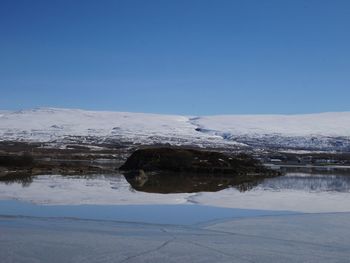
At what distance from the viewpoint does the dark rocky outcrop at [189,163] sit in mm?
34531

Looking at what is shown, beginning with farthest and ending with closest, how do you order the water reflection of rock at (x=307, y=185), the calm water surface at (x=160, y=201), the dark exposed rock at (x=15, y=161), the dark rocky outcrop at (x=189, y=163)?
the dark rocky outcrop at (x=189, y=163)
the dark exposed rock at (x=15, y=161)
the water reflection of rock at (x=307, y=185)
the calm water surface at (x=160, y=201)

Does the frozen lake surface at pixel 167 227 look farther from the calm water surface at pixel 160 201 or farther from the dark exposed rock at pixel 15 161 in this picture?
the dark exposed rock at pixel 15 161

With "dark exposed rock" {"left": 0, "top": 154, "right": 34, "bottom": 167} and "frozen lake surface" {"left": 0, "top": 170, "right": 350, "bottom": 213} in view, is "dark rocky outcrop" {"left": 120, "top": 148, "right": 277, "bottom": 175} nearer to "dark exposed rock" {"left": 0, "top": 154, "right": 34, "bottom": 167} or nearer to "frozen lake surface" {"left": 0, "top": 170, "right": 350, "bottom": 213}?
"dark exposed rock" {"left": 0, "top": 154, "right": 34, "bottom": 167}

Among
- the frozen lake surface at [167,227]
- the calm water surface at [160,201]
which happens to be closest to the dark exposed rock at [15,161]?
the calm water surface at [160,201]

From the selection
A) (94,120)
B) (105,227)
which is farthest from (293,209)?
(94,120)

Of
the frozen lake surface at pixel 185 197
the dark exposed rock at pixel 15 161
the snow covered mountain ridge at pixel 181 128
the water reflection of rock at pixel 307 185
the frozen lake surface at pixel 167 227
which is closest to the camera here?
the frozen lake surface at pixel 167 227

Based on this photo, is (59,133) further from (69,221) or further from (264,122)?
(69,221)

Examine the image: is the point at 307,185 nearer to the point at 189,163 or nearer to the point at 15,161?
the point at 189,163

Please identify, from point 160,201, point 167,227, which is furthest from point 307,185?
point 167,227

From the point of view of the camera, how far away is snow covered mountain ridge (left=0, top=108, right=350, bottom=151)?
111 metres

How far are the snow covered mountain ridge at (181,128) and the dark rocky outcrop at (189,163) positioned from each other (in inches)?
2505

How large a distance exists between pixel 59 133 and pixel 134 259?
115746mm

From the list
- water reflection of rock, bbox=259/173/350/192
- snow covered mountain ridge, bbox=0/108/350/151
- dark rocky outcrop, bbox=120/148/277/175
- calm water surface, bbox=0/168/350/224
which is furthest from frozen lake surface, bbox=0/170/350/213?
snow covered mountain ridge, bbox=0/108/350/151

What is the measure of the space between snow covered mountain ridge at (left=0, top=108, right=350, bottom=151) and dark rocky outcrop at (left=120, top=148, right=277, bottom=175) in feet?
209
